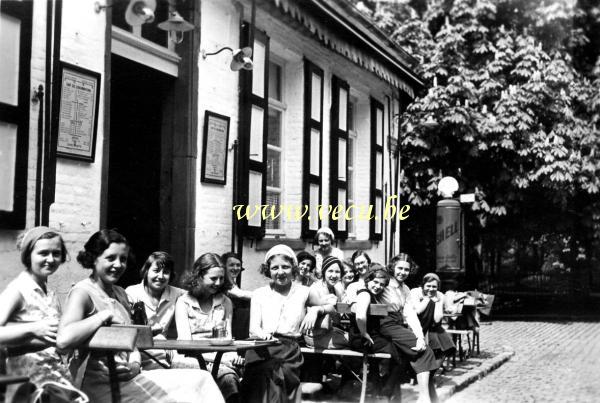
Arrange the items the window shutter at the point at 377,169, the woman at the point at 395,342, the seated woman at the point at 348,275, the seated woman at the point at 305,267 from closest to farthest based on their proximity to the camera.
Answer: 1. the woman at the point at 395,342
2. the seated woman at the point at 305,267
3. the seated woman at the point at 348,275
4. the window shutter at the point at 377,169

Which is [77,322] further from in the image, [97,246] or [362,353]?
[362,353]

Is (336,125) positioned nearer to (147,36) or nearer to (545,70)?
(147,36)

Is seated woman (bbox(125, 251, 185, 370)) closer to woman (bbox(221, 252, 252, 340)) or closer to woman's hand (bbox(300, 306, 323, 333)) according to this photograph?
woman (bbox(221, 252, 252, 340))

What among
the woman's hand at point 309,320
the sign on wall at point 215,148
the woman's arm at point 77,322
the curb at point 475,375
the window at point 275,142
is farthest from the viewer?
the window at point 275,142

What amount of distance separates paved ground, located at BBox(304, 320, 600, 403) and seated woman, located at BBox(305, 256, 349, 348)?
579mm

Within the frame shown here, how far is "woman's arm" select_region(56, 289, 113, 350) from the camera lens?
3695mm

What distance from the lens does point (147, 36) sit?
24.8 ft

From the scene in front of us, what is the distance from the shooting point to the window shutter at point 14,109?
5367mm

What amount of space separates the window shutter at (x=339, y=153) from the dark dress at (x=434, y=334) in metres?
3.90

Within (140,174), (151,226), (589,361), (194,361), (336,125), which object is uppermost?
(336,125)

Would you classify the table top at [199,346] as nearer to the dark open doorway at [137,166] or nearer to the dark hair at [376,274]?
the dark hair at [376,274]

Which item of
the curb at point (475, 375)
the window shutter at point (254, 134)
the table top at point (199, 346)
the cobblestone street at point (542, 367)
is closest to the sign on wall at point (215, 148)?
the window shutter at point (254, 134)

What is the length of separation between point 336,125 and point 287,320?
633cm

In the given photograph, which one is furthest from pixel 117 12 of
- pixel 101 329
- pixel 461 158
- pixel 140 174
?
pixel 461 158
